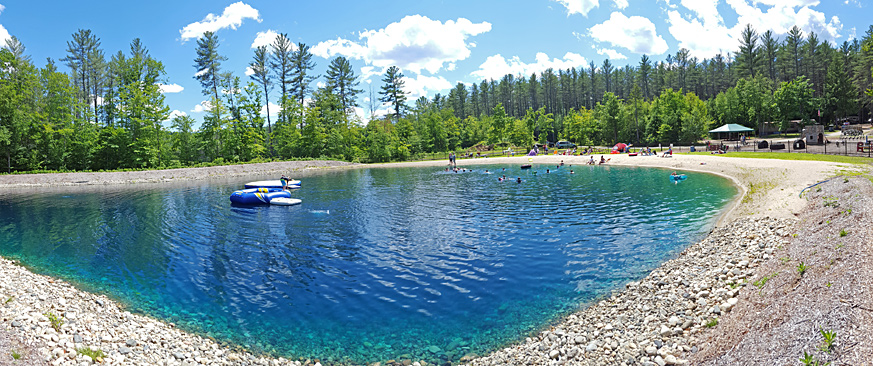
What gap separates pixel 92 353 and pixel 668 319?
1220cm

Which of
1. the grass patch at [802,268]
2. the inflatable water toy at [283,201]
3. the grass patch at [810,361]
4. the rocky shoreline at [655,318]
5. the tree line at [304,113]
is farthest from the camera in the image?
the tree line at [304,113]

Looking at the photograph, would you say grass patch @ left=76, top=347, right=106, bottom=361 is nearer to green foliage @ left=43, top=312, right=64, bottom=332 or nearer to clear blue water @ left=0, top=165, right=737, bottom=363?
green foliage @ left=43, top=312, right=64, bottom=332

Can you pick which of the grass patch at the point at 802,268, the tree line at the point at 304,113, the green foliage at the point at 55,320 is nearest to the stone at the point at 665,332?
the grass patch at the point at 802,268

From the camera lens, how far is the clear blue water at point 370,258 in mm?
10758

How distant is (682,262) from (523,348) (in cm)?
771

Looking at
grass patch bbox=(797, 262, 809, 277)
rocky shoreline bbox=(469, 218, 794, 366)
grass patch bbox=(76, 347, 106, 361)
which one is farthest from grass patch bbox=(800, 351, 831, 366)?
grass patch bbox=(76, 347, 106, 361)

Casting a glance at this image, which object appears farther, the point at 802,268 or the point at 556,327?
the point at 556,327

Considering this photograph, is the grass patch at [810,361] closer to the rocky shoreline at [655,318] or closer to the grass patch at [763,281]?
the rocky shoreline at [655,318]

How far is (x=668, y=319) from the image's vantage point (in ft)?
30.4

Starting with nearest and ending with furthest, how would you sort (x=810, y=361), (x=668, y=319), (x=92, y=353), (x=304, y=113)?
(x=810, y=361) < (x=92, y=353) < (x=668, y=319) < (x=304, y=113)

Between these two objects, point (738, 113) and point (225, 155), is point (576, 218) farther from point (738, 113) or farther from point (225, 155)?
point (738, 113)

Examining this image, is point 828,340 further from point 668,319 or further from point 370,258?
point 370,258

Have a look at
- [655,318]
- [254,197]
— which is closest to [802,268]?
[655,318]

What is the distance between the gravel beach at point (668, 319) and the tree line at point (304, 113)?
5726 centimetres
